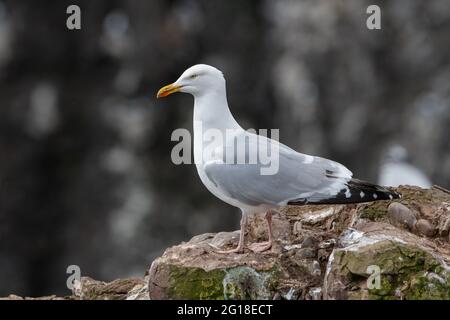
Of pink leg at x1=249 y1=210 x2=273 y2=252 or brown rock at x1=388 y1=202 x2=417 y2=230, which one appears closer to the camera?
pink leg at x1=249 y1=210 x2=273 y2=252

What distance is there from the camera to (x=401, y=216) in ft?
20.7

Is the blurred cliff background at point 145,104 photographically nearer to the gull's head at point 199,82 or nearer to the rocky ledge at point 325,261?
the rocky ledge at point 325,261

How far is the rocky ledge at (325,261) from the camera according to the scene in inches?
210

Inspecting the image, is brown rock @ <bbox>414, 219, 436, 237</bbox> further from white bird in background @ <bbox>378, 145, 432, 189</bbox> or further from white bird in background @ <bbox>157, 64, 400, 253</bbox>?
white bird in background @ <bbox>378, 145, 432, 189</bbox>

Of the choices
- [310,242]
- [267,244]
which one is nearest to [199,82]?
[267,244]

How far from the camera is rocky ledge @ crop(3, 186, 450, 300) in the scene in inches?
210

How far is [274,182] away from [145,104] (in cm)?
1326

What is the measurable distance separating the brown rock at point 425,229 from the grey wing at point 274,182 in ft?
2.11

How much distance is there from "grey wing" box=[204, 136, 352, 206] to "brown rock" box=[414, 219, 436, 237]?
643 mm

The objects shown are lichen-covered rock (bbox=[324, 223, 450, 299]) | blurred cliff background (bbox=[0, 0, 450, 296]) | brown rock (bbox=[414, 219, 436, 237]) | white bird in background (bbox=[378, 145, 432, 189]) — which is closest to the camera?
lichen-covered rock (bbox=[324, 223, 450, 299])

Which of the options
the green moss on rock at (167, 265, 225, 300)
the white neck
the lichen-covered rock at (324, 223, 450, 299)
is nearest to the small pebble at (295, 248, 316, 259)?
the lichen-covered rock at (324, 223, 450, 299)

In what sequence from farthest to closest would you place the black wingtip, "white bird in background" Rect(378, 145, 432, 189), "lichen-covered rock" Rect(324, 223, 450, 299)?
"white bird in background" Rect(378, 145, 432, 189) → the black wingtip → "lichen-covered rock" Rect(324, 223, 450, 299)

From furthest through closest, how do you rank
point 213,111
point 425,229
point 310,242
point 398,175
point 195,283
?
point 398,175, point 213,111, point 425,229, point 310,242, point 195,283

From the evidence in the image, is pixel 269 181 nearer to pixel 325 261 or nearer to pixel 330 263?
pixel 325 261
